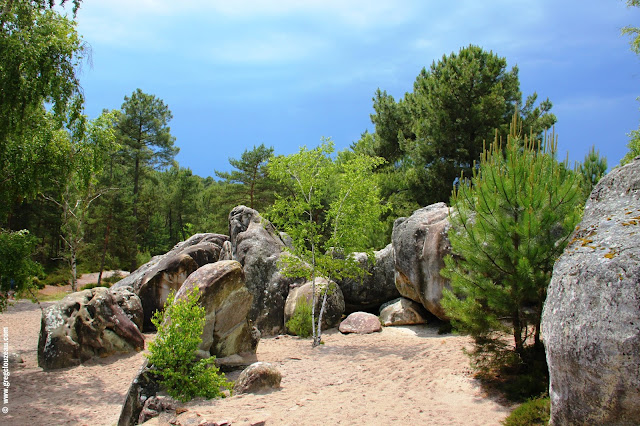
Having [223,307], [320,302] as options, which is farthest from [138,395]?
[320,302]

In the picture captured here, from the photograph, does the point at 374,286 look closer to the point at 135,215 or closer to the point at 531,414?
the point at 531,414

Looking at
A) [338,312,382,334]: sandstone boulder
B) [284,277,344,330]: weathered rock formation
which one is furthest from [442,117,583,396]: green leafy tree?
[284,277,344,330]: weathered rock formation

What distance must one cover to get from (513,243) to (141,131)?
1400 inches

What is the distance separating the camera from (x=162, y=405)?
6.59 metres

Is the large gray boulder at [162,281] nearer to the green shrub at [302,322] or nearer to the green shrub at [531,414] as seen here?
the green shrub at [302,322]

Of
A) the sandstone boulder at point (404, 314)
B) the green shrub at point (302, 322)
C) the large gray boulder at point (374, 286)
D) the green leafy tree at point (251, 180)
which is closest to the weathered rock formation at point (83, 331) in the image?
the green shrub at point (302, 322)

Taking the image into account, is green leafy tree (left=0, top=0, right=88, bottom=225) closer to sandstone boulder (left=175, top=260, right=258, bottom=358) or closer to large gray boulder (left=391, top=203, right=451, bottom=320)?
sandstone boulder (left=175, top=260, right=258, bottom=358)

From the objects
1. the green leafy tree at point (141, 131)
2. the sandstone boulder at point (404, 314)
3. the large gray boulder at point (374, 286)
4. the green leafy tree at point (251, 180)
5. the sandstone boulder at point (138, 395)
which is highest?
the green leafy tree at point (141, 131)

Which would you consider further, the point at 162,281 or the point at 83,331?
the point at 162,281

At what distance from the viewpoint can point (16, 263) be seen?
9516 millimetres

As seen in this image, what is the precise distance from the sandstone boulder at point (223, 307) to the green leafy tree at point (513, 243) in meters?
4.29

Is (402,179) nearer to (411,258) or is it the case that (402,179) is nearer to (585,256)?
(411,258)

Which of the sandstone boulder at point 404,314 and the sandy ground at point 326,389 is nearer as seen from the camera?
the sandy ground at point 326,389

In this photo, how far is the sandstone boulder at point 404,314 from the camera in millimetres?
12930
